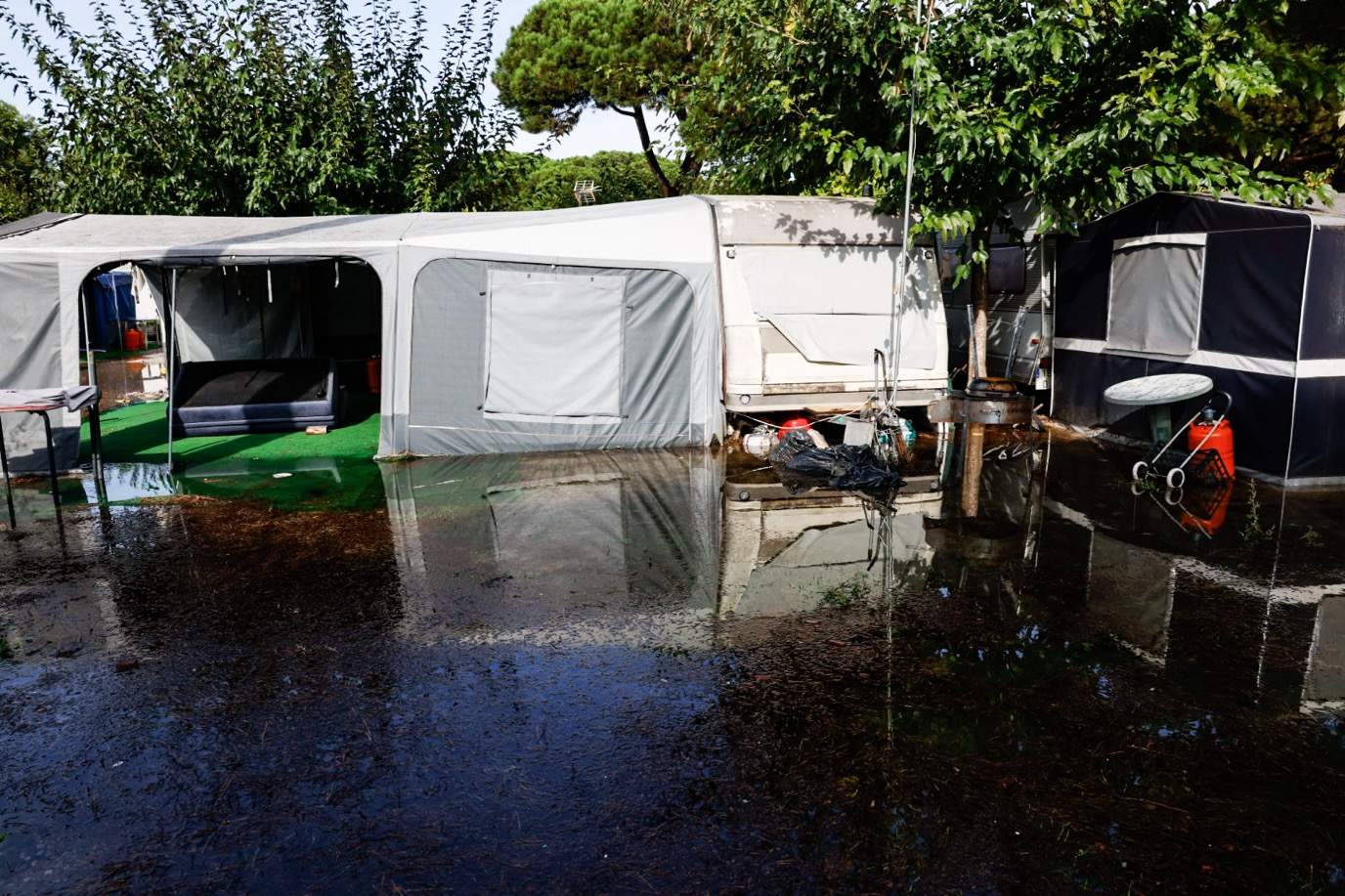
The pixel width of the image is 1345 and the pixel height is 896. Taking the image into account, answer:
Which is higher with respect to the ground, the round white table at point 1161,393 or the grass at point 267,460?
the round white table at point 1161,393

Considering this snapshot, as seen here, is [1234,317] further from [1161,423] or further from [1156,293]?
[1161,423]

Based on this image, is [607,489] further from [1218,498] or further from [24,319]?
[24,319]

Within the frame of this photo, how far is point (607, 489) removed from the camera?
960cm

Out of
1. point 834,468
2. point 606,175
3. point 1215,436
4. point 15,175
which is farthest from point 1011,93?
point 15,175

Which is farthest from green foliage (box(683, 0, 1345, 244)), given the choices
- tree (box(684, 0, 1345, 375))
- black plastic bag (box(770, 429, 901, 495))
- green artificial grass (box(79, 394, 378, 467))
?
green artificial grass (box(79, 394, 378, 467))

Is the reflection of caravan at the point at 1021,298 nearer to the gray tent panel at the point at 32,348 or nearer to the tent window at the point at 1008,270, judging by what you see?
the tent window at the point at 1008,270

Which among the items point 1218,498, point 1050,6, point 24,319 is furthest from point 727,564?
point 24,319

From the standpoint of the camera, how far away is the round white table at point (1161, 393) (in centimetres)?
925

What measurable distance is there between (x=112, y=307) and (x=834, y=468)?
1026 inches

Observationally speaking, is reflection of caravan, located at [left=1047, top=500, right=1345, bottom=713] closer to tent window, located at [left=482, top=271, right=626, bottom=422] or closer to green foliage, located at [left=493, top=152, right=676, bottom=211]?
tent window, located at [left=482, top=271, right=626, bottom=422]

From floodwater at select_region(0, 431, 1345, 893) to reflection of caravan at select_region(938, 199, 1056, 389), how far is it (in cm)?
470

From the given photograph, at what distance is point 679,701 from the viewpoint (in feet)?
16.6

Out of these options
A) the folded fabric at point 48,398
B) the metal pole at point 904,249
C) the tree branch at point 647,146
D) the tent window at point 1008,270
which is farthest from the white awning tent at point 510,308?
the tree branch at point 647,146

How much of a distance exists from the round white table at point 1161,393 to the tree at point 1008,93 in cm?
206
